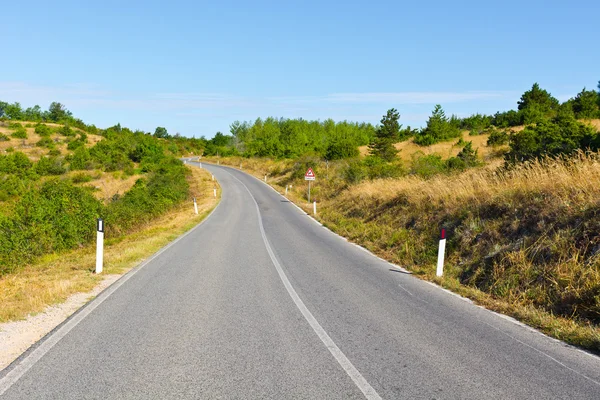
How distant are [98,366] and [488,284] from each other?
269 inches

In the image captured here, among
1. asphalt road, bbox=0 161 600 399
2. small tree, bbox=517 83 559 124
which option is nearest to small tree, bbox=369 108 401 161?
small tree, bbox=517 83 559 124

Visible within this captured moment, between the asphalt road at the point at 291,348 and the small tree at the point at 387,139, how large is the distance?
134ft

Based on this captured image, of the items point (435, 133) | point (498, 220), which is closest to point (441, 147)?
point (435, 133)

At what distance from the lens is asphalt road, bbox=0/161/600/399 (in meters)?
3.98

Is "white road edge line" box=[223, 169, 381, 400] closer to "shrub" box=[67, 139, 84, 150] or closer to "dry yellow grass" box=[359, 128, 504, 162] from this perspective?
"dry yellow grass" box=[359, 128, 504, 162]

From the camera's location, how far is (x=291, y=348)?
4.98 metres

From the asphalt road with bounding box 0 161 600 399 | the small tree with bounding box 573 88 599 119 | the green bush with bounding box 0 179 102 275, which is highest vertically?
the small tree with bounding box 573 88 599 119

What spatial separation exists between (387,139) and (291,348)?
1892 inches

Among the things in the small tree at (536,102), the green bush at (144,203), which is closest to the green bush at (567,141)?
the green bush at (144,203)

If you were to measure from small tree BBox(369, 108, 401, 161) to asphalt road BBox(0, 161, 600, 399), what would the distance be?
40730 millimetres

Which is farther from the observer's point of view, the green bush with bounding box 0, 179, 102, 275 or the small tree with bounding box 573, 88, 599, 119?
the small tree with bounding box 573, 88, 599, 119

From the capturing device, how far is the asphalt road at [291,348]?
3.98 metres

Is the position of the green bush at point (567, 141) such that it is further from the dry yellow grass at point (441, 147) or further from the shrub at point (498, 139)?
the dry yellow grass at point (441, 147)

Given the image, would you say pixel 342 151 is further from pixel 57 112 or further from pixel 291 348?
pixel 57 112
